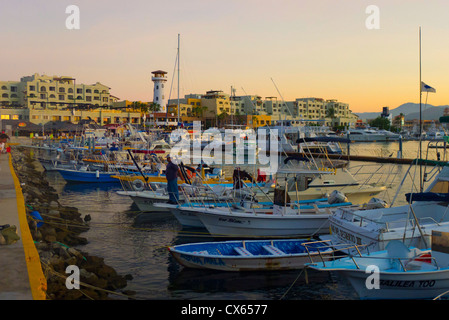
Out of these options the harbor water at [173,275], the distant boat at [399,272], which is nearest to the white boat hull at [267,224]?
the harbor water at [173,275]

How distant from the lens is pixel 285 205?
53.8ft

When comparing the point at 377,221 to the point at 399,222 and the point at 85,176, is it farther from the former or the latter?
the point at 85,176

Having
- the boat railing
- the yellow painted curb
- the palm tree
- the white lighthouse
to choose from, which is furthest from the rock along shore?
the palm tree

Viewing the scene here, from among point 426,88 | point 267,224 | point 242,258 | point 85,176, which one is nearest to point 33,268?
point 242,258

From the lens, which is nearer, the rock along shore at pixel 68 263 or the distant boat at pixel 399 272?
the rock along shore at pixel 68 263

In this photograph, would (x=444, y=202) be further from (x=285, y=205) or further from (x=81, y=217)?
(x=81, y=217)

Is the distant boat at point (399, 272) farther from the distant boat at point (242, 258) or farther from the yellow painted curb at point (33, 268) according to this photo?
the yellow painted curb at point (33, 268)

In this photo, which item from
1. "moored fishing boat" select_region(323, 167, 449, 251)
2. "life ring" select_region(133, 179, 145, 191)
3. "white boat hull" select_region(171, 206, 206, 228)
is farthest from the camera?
"life ring" select_region(133, 179, 145, 191)

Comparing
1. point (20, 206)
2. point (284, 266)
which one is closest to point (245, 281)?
point (284, 266)

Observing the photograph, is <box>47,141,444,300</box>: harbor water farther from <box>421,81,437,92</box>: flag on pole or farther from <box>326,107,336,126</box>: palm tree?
<box>326,107,336,126</box>: palm tree

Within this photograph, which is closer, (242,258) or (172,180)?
(242,258)

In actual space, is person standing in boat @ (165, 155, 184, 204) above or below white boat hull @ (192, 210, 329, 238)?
above

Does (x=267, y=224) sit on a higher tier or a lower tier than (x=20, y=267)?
lower
